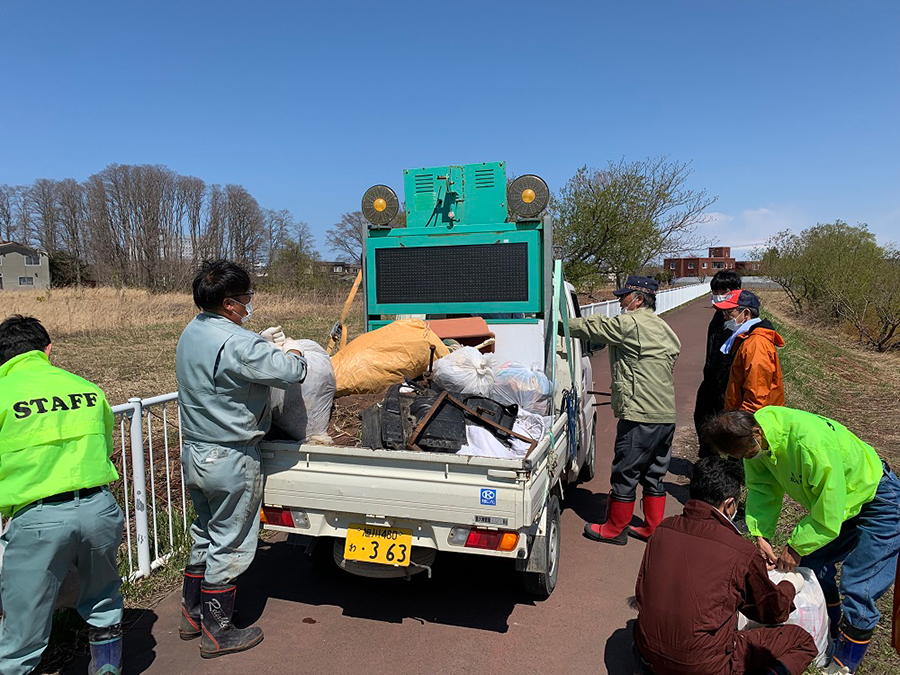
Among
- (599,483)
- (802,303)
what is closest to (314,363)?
(599,483)

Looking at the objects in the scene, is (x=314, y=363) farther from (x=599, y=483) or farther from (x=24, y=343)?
(x=599, y=483)

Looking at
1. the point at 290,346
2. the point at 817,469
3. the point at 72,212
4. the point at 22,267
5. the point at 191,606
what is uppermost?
the point at 72,212

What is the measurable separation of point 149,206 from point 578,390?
70253mm

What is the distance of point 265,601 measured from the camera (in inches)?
155

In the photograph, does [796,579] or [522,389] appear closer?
[796,579]

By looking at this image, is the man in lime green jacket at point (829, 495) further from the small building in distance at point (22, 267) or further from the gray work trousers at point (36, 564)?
the small building in distance at point (22, 267)

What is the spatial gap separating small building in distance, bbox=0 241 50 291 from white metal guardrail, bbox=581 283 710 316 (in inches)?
2339

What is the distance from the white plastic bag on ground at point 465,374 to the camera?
3822 mm

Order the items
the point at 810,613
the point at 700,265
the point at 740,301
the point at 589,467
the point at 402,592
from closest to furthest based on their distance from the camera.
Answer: the point at 810,613
the point at 402,592
the point at 740,301
the point at 589,467
the point at 700,265

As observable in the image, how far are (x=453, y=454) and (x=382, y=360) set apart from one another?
3.61 feet

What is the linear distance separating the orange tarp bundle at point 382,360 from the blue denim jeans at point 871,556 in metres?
2.60

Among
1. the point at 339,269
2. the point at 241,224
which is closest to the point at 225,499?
the point at 339,269

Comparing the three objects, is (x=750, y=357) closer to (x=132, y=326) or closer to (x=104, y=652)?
(x=104, y=652)

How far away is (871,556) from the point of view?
302 centimetres
